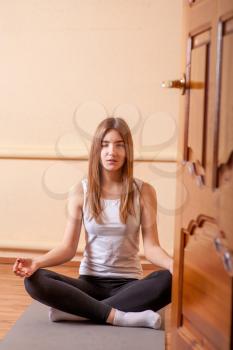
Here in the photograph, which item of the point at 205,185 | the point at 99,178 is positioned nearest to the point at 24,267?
the point at 99,178

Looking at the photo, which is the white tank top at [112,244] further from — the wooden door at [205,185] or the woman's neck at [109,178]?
the wooden door at [205,185]

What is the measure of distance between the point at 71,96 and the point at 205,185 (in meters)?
1.90

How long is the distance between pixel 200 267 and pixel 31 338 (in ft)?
2.44

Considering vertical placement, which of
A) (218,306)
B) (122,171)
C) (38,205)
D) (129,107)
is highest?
(129,107)

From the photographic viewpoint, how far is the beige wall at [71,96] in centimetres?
282

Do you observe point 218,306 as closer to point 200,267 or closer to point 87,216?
point 200,267

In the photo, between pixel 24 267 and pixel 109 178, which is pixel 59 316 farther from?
pixel 109 178

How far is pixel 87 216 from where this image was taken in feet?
6.34

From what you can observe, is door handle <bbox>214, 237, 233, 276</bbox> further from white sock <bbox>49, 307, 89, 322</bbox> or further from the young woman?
white sock <bbox>49, 307, 89, 322</bbox>

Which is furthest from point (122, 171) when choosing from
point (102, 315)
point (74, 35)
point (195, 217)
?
point (74, 35)

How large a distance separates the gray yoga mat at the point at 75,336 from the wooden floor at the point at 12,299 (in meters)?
0.08

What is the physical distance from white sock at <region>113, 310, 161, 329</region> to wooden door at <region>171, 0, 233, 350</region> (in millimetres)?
411

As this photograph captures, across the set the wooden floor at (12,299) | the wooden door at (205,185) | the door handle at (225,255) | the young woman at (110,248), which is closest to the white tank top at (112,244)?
the young woman at (110,248)

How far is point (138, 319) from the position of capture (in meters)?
1.76
